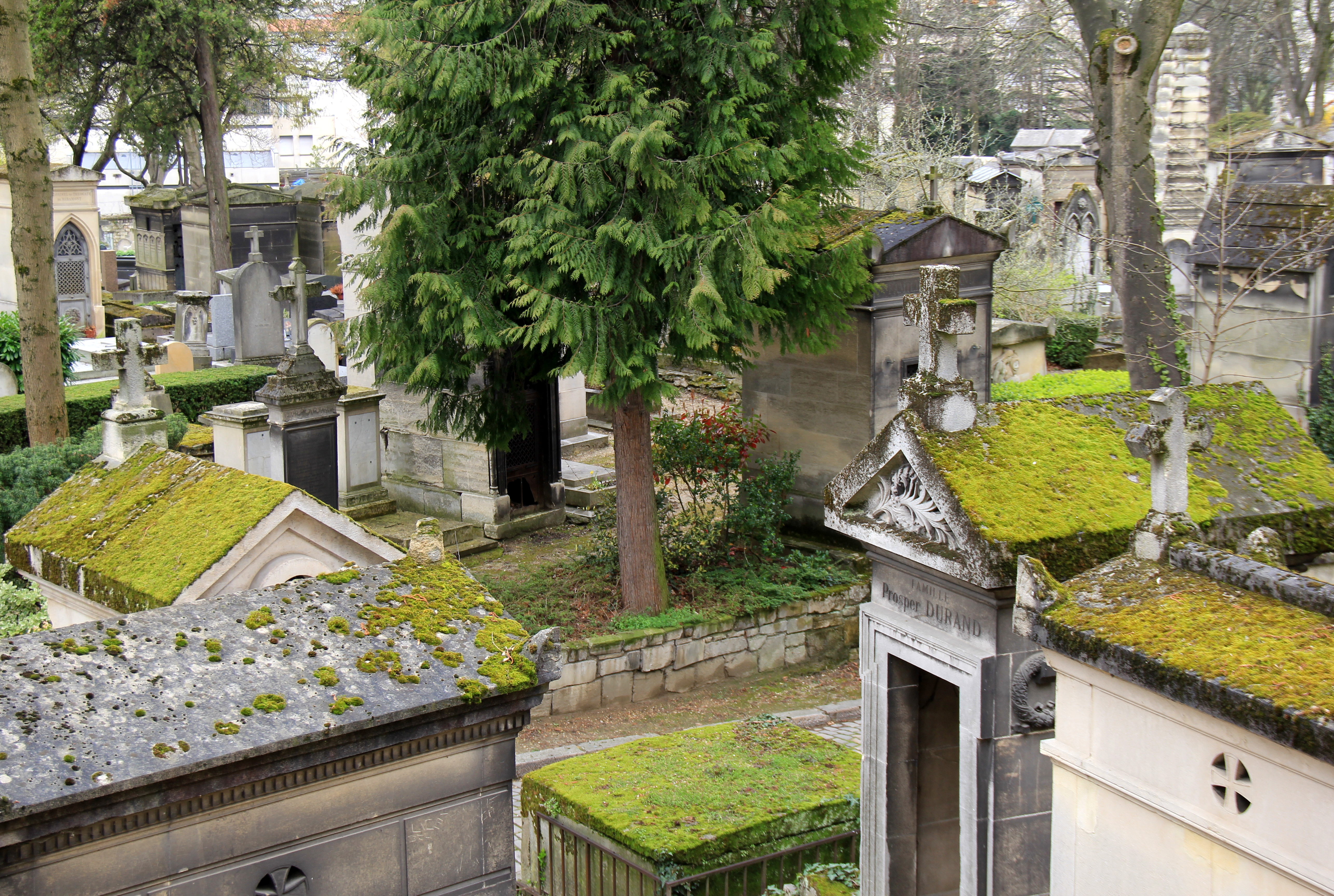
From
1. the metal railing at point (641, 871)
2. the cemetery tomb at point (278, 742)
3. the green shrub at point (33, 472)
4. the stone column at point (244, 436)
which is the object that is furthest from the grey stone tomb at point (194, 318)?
the cemetery tomb at point (278, 742)

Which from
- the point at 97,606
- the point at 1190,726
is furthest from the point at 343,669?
the point at 1190,726

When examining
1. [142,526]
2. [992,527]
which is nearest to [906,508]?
[992,527]

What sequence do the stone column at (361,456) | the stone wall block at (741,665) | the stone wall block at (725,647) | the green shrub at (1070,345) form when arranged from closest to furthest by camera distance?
the stone wall block at (725,647), the stone wall block at (741,665), the stone column at (361,456), the green shrub at (1070,345)

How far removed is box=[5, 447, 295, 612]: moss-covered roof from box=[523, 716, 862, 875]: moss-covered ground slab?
2.48 metres

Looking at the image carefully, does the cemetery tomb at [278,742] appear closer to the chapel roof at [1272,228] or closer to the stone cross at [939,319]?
the stone cross at [939,319]

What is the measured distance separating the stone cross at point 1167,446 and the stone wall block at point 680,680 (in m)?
6.88

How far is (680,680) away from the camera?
10.9 meters

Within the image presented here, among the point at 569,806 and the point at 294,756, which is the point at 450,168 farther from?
the point at 294,756

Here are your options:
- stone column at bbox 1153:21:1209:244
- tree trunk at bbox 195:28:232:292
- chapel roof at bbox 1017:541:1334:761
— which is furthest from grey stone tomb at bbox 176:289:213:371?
chapel roof at bbox 1017:541:1334:761

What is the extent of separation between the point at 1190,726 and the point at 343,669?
2866 mm

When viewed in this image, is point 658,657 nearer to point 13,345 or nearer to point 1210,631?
point 1210,631

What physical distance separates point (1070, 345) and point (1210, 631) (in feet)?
56.3

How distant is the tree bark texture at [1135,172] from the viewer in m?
11.8

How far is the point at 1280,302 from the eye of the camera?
41.3ft
